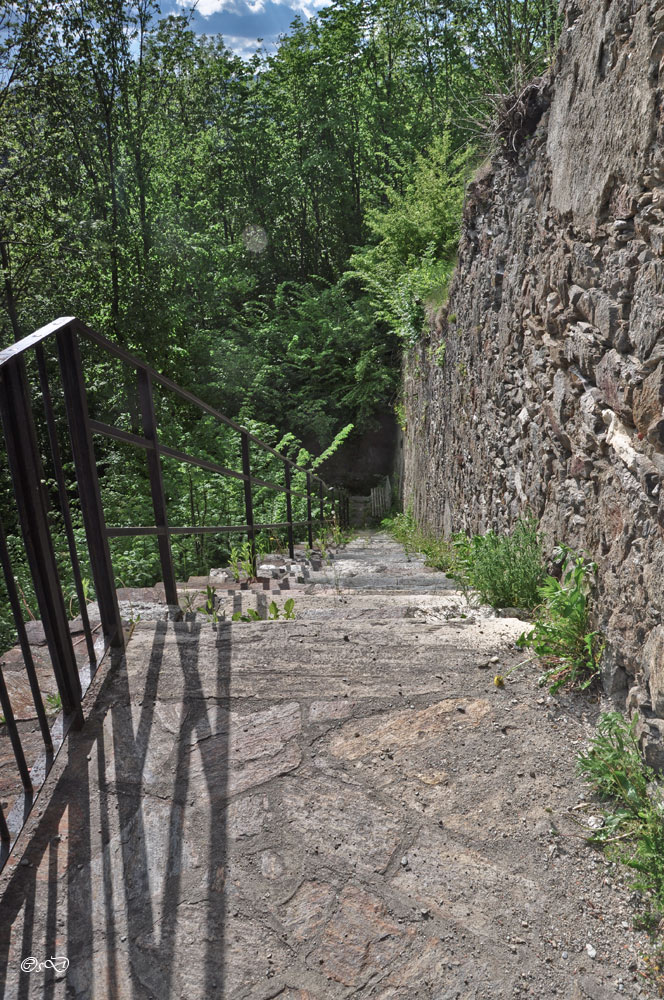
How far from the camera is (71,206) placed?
9.23m

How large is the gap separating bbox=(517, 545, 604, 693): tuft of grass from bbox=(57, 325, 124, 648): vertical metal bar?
1422 mm

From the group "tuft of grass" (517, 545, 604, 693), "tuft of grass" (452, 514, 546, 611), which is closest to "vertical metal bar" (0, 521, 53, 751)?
"tuft of grass" (517, 545, 604, 693)

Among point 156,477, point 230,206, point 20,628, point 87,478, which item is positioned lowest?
point 20,628

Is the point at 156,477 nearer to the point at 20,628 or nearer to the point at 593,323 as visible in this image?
the point at 20,628

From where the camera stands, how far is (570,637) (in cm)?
211

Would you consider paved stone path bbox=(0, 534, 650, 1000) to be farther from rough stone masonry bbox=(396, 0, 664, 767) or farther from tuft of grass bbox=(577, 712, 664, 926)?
rough stone masonry bbox=(396, 0, 664, 767)

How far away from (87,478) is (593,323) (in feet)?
6.03

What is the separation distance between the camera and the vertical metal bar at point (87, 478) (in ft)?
6.50

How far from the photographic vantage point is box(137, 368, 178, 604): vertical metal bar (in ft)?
8.64

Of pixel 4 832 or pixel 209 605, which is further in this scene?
pixel 209 605

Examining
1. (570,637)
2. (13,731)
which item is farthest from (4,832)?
(570,637)

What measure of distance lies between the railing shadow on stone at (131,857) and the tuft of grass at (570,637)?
1056 mm

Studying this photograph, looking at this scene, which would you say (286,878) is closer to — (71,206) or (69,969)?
(69,969)

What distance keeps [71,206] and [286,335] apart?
231 inches
